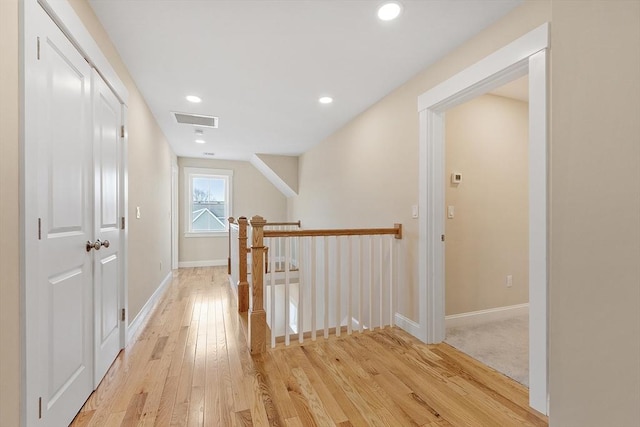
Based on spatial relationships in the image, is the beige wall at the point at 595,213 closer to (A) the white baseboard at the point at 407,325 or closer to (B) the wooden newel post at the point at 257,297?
(A) the white baseboard at the point at 407,325

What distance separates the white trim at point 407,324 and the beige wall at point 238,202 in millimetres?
4412

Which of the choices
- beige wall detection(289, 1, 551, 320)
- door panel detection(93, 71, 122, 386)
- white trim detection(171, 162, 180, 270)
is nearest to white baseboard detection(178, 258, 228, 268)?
white trim detection(171, 162, 180, 270)

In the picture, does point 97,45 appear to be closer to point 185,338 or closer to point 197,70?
point 197,70

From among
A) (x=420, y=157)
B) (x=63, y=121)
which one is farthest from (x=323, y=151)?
(x=63, y=121)

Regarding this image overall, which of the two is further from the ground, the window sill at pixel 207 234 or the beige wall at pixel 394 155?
the beige wall at pixel 394 155

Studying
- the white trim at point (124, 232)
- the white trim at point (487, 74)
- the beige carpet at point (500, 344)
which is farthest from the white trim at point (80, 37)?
the beige carpet at point (500, 344)

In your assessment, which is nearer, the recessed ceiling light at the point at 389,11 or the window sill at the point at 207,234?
the recessed ceiling light at the point at 389,11

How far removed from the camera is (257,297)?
2.22 meters

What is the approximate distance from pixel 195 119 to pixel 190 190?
2.76 metres

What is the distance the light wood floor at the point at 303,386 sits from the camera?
1.47 m

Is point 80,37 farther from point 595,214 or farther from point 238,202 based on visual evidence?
point 238,202

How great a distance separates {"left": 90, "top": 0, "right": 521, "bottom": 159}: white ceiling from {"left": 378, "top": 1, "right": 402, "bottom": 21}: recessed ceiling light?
1.6 inches

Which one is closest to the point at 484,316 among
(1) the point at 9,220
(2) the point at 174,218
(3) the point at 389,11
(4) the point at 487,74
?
(4) the point at 487,74

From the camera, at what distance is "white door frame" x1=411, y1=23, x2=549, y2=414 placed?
152cm
